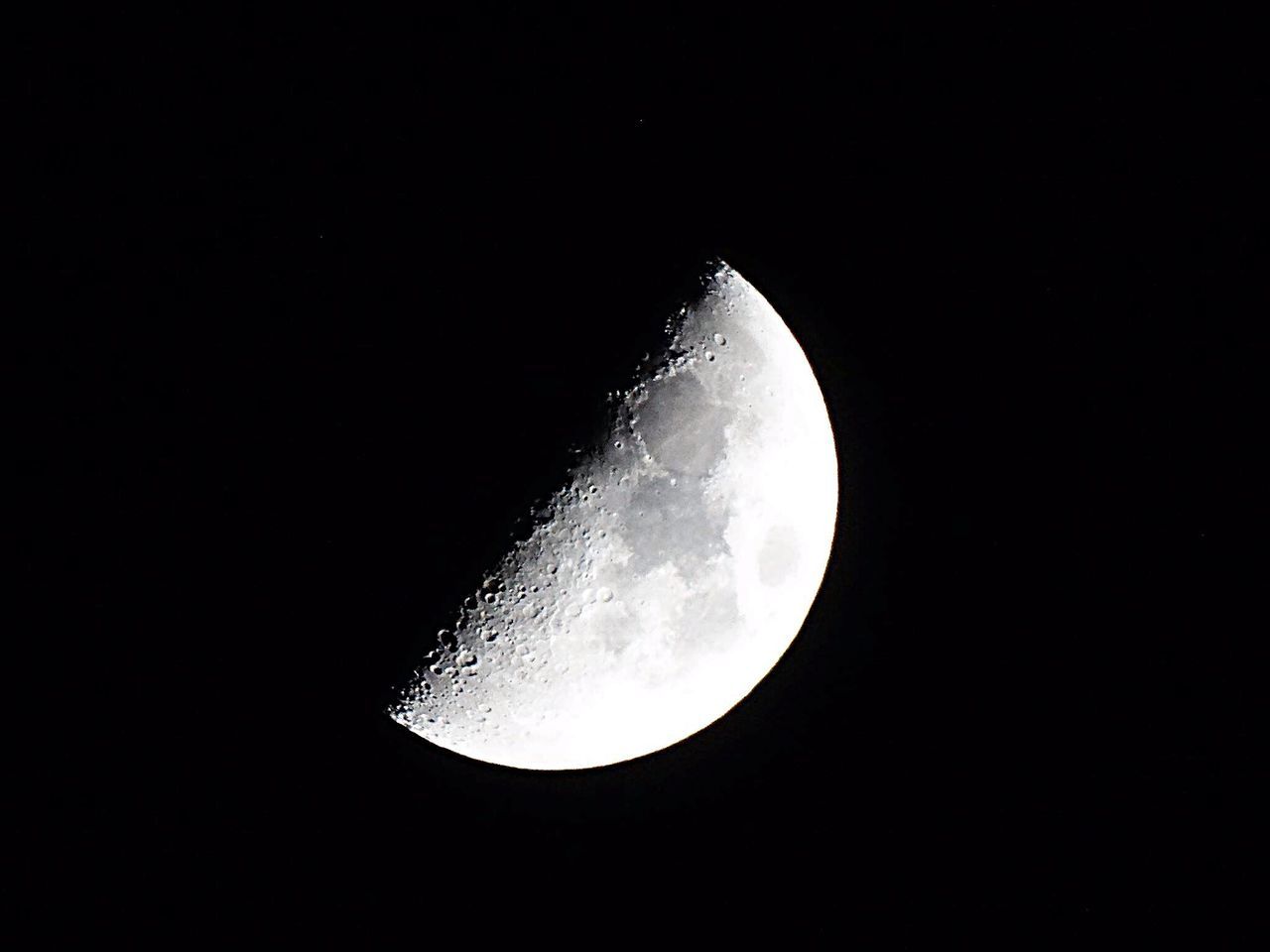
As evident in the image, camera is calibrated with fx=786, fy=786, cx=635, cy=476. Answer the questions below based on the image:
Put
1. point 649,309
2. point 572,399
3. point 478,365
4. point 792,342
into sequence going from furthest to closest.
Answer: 1. point 792,342
2. point 649,309
3. point 572,399
4. point 478,365

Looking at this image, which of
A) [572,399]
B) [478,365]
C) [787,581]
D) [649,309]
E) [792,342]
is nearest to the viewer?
[478,365]

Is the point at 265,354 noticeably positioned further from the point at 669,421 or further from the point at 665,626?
the point at 665,626

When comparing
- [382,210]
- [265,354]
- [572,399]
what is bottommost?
[572,399]

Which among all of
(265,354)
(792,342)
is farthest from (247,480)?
(792,342)

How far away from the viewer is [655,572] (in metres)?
2.26

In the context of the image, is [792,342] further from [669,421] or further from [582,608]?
[582,608]

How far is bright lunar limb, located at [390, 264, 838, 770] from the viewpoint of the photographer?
225 cm

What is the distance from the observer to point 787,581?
2535mm

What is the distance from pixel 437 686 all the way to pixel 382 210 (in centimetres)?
138

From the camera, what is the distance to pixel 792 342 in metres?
2.79

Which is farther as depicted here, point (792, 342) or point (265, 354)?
point (792, 342)

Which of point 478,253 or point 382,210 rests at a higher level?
point 382,210

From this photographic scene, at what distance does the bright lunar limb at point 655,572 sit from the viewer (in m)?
2.25

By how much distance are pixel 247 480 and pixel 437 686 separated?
2.67 feet
